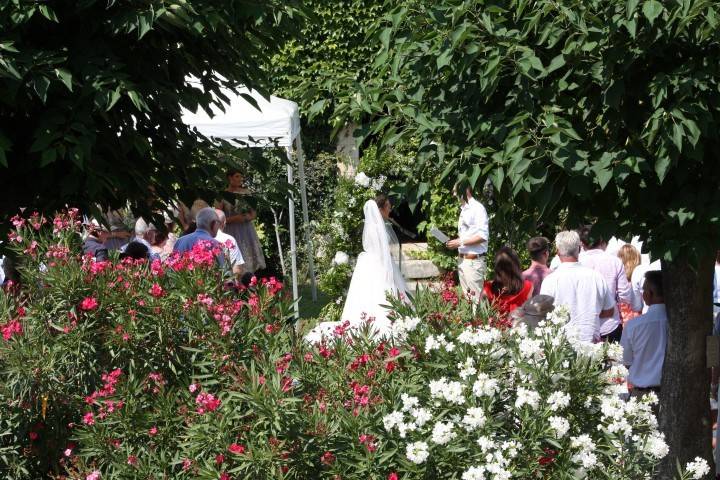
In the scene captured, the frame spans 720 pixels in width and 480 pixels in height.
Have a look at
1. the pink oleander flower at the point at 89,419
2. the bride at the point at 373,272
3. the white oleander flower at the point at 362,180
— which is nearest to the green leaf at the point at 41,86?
the pink oleander flower at the point at 89,419

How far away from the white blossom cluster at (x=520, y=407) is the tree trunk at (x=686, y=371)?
6.36ft

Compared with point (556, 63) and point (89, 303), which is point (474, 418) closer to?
point (89, 303)

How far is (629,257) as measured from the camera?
8.39 metres

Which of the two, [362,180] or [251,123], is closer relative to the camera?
[251,123]

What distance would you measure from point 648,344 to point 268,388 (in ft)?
12.1

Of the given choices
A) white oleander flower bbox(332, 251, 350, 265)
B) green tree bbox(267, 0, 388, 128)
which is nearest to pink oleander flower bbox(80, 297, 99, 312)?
white oleander flower bbox(332, 251, 350, 265)

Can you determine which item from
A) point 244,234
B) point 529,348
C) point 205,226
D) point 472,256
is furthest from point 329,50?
point 529,348

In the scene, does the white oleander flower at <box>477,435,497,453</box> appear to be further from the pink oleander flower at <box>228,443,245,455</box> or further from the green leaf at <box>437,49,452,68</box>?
the green leaf at <box>437,49,452,68</box>

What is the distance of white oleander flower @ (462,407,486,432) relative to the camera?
2.93 m

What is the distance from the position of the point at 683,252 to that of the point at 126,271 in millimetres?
2331

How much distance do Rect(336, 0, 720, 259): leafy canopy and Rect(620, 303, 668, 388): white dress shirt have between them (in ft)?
5.60

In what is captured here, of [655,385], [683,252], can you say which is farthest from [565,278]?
[683,252]

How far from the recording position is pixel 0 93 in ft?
13.8

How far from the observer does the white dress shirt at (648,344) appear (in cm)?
593
